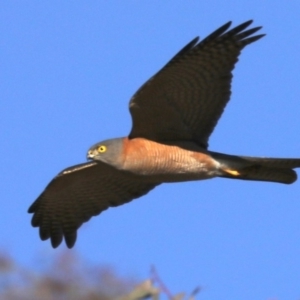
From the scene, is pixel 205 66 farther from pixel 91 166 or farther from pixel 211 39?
pixel 91 166

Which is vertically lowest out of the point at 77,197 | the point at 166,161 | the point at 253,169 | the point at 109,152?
the point at 253,169

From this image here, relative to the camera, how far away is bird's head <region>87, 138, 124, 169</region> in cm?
700

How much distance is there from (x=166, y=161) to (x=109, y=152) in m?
0.56

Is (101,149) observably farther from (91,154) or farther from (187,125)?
(187,125)

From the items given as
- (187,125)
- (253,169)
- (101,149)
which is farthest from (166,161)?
(253,169)

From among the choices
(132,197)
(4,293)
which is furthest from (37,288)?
(132,197)

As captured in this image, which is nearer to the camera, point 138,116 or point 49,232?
point 138,116

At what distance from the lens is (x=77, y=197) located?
8.56 m

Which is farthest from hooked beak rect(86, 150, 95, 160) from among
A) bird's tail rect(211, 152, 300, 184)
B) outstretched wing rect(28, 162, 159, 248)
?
bird's tail rect(211, 152, 300, 184)

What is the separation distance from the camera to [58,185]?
8.22m

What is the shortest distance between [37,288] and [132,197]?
20.2ft

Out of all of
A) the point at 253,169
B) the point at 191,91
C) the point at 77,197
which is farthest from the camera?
the point at 77,197

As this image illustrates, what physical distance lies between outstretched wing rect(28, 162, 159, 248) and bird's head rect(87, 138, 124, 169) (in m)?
0.61

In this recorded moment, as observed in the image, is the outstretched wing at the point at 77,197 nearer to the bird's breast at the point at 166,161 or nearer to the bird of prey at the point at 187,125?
the bird of prey at the point at 187,125
